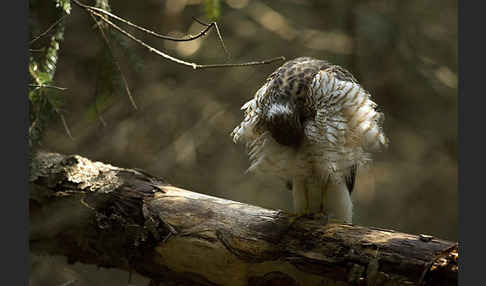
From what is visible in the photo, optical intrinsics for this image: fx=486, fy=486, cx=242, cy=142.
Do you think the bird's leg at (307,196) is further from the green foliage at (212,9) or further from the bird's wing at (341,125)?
the green foliage at (212,9)

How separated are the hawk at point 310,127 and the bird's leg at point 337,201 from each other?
0.18 m

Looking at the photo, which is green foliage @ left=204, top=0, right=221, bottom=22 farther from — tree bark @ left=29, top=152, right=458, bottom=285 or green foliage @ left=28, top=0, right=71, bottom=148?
tree bark @ left=29, top=152, right=458, bottom=285

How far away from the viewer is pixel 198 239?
1988 mm

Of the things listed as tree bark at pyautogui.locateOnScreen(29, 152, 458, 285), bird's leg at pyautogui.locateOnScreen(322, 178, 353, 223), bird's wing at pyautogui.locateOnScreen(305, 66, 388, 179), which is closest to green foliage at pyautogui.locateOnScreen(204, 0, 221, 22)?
bird's wing at pyautogui.locateOnScreen(305, 66, 388, 179)

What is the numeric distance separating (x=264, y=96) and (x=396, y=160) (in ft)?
11.8

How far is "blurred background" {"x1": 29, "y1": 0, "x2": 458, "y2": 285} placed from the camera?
432 centimetres

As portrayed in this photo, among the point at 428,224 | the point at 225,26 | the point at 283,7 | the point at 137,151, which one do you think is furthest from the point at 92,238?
the point at 428,224

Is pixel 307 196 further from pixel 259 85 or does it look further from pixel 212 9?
pixel 259 85

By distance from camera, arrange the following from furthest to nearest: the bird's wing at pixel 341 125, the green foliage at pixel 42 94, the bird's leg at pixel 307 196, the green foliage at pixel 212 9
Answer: the bird's leg at pixel 307 196 → the bird's wing at pixel 341 125 → the green foliage at pixel 42 94 → the green foliage at pixel 212 9

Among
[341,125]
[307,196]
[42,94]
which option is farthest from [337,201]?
[42,94]

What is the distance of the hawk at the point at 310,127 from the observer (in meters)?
2.00

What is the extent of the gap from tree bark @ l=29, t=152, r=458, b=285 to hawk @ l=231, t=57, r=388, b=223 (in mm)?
222

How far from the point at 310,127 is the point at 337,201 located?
0.60 m

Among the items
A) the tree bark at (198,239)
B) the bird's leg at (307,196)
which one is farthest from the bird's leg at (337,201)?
the tree bark at (198,239)
